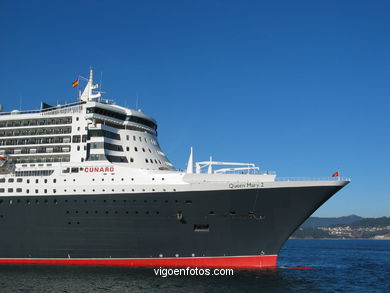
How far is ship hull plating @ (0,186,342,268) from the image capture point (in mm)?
28891

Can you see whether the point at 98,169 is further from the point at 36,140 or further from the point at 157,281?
the point at 157,281

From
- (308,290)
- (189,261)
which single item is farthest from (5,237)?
(308,290)

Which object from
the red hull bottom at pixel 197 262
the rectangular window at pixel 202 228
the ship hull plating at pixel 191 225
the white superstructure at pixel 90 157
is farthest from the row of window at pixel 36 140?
the rectangular window at pixel 202 228

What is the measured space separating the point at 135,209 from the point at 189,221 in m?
3.85

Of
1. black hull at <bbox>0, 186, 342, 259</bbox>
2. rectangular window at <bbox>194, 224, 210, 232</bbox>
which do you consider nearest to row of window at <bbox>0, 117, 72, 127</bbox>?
black hull at <bbox>0, 186, 342, 259</bbox>

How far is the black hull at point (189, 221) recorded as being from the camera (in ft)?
94.7

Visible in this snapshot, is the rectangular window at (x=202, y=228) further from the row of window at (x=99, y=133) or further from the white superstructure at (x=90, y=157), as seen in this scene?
the row of window at (x=99, y=133)

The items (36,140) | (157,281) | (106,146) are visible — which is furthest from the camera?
(36,140)

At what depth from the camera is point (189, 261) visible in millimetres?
29031

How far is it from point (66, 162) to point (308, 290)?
19.0m

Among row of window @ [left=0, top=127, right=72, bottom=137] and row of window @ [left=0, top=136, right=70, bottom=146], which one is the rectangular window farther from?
row of window @ [left=0, top=127, right=72, bottom=137]

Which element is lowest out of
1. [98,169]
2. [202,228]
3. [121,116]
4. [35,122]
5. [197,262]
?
[197,262]

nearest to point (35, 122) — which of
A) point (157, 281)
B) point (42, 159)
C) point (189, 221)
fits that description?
point (42, 159)

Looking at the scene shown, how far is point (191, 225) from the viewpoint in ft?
94.8
